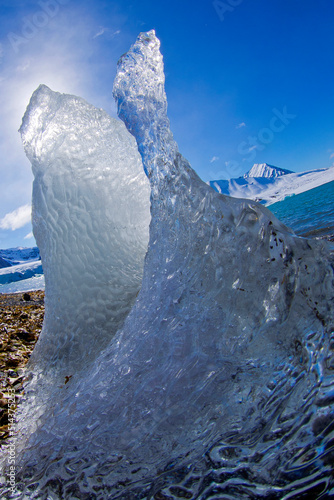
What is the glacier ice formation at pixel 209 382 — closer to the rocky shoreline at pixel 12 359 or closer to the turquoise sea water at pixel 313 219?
the rocky shoreline at pixel 12 359

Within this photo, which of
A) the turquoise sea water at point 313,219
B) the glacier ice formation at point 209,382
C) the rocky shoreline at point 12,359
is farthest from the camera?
the turquoise sea water at point 313,219

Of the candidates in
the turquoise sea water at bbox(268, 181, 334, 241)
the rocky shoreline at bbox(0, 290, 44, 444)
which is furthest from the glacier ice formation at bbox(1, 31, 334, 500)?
the turquoise sea water at bbox(268, 181, 334, 241)

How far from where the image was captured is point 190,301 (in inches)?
73.2

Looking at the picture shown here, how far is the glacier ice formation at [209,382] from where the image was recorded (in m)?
1.33

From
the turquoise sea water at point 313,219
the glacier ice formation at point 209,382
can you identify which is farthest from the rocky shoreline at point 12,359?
the turquoise sea water at point 313,219

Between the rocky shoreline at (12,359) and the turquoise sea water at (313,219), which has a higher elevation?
the turquoise sea water at (313,219)

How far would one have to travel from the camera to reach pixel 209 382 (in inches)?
64.2

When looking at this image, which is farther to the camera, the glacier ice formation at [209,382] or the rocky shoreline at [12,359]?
the rocky shoreline at [12,359]

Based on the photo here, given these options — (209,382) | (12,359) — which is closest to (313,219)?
(12,359)

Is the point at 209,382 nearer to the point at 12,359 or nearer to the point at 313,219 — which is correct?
the point at 12,359

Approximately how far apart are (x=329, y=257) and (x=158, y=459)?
147 cm

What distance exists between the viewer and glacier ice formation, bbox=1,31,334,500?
4.37 feet

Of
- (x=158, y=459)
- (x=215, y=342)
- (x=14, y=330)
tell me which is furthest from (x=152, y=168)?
(x=14, y=330)

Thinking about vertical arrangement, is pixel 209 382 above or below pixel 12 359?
above
